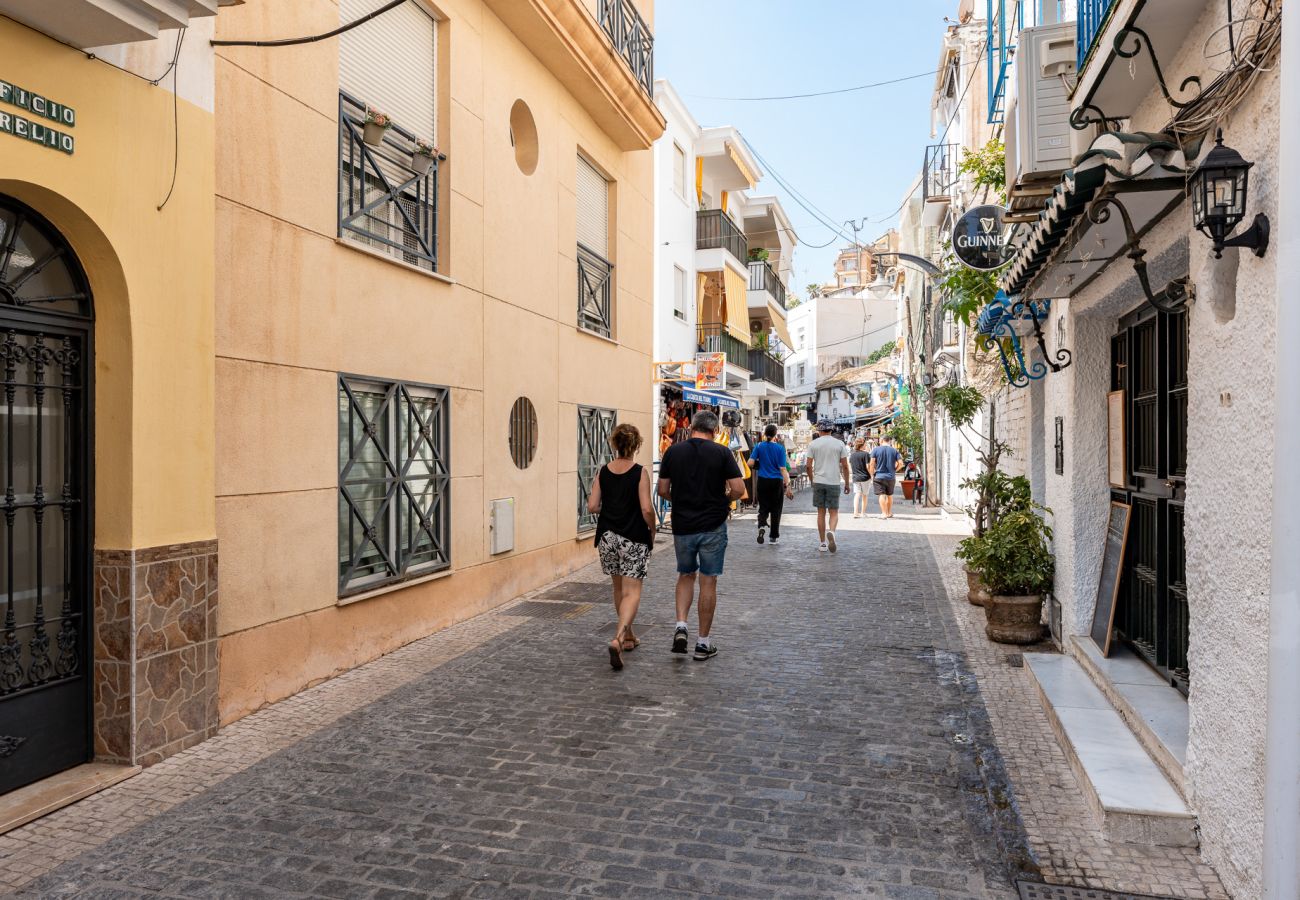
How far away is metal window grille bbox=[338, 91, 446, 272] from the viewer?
6.93 metres

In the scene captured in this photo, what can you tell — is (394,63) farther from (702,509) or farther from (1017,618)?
(1017,618)

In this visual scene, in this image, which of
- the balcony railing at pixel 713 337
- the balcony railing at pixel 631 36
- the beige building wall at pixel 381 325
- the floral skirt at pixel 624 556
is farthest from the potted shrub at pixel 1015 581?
the balcony railing at pixel 713 337

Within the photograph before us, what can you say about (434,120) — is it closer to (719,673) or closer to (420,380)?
(420,380)

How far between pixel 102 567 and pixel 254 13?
352cm

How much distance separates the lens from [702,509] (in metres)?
6.98

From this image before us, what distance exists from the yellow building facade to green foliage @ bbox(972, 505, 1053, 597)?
460cm

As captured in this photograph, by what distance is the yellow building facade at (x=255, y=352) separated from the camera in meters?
4.38

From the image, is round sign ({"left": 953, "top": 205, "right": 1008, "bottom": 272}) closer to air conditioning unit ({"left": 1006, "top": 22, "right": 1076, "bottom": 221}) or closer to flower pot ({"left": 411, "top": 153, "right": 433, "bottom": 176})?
air conditioning unit ({"left": 1006, "top": 22, "right": 1076, "bottom": 221})

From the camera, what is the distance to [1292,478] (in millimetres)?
2830

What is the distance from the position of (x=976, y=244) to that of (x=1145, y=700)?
15.6 ft

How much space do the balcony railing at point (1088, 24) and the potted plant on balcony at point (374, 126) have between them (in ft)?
16.3

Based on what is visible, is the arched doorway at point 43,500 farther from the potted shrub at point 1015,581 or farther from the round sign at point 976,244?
the round sign at point 976,244

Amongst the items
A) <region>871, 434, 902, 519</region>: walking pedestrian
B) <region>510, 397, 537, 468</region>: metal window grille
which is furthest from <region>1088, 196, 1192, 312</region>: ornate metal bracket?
<region>871, 434, 902, 519</region>: walking pedestrian

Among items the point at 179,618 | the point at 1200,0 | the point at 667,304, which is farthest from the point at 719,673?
the point at 667,304
